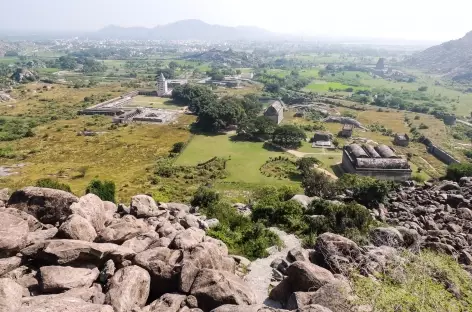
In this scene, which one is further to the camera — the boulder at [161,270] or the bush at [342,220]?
the bush at [342,220]

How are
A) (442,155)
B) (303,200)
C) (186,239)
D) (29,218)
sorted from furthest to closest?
(442,155)
(303,200)
(29,218)
(186,239)

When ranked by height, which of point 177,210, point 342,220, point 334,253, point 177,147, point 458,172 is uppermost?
point 334,253

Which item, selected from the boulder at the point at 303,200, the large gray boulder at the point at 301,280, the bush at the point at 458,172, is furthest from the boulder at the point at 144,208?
the bush at the point at 458,172

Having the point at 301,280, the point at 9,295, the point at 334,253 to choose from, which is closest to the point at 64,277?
the point at 9,295

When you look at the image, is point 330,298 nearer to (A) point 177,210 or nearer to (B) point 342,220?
(B) point 342,220

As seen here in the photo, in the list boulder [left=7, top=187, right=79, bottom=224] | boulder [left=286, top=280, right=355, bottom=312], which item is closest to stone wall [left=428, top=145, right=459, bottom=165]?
boulder [left=286, top=280, right=355, bottom=312]

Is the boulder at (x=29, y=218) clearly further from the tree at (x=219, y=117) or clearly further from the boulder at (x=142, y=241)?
the tree at (x=219, y=117)
